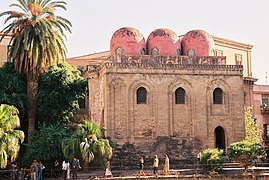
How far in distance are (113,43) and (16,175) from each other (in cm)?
1275

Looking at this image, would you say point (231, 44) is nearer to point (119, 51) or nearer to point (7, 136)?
point (119, 51)

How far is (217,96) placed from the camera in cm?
3738

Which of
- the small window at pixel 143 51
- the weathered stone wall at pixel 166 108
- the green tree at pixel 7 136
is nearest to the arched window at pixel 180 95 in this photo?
the weathered stone wall at pixel 166 108

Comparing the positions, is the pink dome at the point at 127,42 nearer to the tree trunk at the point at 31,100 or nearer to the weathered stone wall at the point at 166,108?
the weathered stone wall at the point at 166,108

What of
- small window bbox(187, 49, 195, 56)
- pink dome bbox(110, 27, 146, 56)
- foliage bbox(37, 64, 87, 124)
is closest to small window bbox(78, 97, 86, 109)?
foliage bbox(37, 64, 87, 124)

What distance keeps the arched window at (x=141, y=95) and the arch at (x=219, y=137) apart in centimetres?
602

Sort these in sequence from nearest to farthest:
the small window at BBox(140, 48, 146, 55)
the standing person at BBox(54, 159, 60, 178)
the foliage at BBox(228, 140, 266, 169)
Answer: the foliage at BBox(228, 140, 266, 169) → the standing person at BBox(54, 159, 60, 178) → the small window at BBox(140, 48, 146, 55)

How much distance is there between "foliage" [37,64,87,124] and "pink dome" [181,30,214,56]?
29.2ft

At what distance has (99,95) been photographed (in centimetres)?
3725

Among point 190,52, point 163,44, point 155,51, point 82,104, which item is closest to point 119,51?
point 155,51

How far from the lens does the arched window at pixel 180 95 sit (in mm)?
36688

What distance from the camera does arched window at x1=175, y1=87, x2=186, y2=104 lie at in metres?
36.7

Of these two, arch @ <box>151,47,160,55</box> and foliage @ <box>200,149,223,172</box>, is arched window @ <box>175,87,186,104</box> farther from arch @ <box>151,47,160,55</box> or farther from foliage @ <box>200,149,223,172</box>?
foliage @ <box>200,149,223,172</box>

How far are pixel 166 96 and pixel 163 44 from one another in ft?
13.5
